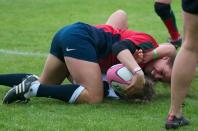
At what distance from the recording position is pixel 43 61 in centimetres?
731

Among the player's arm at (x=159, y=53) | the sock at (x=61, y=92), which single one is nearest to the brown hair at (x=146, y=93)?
the player's arm at (x=159, y=53)

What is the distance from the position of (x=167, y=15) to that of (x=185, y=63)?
2938 mm

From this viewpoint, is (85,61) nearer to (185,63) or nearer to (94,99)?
(94,99)

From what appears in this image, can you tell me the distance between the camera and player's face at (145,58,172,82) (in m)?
5.26

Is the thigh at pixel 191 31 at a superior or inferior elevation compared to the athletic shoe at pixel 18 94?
superior

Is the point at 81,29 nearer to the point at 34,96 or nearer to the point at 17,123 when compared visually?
the point at 34,96

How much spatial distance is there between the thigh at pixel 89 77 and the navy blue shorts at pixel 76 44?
54 millimetres

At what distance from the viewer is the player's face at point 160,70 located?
5262 mm

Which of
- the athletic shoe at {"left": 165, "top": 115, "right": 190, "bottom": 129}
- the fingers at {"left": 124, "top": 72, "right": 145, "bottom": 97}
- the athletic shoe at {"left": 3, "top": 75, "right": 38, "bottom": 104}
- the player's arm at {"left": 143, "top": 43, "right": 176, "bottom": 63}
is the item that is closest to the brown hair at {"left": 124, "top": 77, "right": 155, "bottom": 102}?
the fingers at {"left": 124, "top": 72, "right": 145, "bottom": 97}

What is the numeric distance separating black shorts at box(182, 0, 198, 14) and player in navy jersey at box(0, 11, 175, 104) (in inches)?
40.4

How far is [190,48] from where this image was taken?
13.9 feet

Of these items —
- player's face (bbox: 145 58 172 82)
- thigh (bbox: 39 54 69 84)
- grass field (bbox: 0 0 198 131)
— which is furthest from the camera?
thigh (bbox: 39 54 69 84)

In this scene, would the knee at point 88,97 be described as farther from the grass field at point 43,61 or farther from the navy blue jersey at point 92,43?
the navy blue jersey at point 92,43

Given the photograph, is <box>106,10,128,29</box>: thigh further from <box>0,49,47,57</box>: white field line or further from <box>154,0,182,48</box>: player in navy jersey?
<box>0,49,47,57</box>: white field line
